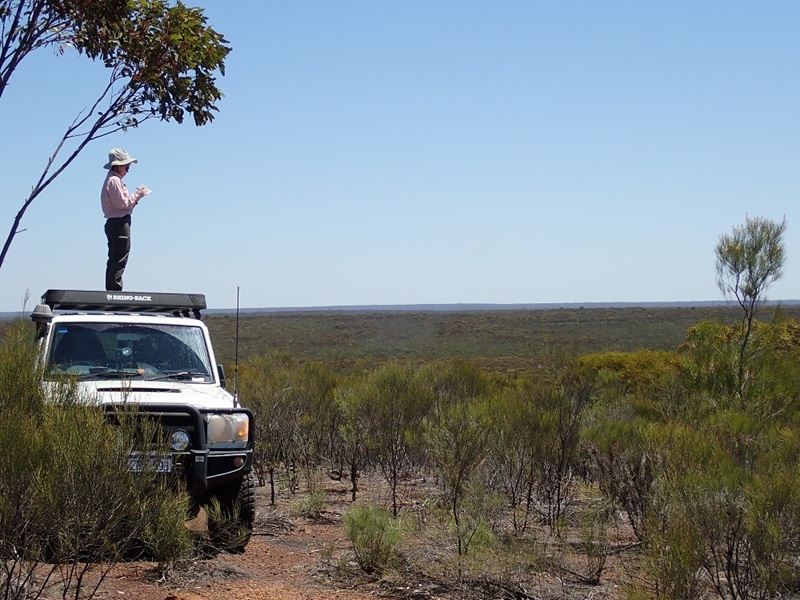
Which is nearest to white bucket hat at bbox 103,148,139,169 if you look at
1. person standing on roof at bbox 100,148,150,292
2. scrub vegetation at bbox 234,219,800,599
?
person standing on roof at bbox 100,148,150,292

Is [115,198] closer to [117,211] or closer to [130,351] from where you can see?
[117,211]

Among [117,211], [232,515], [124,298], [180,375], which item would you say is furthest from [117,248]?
[232,515]

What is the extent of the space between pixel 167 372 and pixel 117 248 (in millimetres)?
1942

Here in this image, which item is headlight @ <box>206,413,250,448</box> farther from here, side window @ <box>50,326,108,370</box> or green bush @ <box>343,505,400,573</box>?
side window @ <box>50,326,108,370</box>

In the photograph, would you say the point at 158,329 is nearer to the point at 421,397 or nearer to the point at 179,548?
the point at 179,548

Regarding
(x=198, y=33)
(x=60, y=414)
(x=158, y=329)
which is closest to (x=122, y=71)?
(x=198, y=33)

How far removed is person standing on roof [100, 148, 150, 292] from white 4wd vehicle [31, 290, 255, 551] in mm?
981

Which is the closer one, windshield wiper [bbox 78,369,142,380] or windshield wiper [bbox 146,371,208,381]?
windshield wiper [bbox 78,369,142,380]

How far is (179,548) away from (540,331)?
6265cm

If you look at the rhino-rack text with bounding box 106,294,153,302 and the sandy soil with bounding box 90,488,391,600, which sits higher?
the rhino-rack text with bounding box 106,294,153,302

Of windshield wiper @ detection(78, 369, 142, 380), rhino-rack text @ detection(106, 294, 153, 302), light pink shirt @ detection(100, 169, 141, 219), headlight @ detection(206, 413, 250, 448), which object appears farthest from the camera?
light pink shirt @ detection(100, 169, 141, 219)

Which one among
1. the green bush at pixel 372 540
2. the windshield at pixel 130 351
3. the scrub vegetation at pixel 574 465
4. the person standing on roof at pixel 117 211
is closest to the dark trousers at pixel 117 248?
the person standing on roof at pixel 117 211

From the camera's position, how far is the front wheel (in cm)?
750

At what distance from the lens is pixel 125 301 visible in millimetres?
8336
